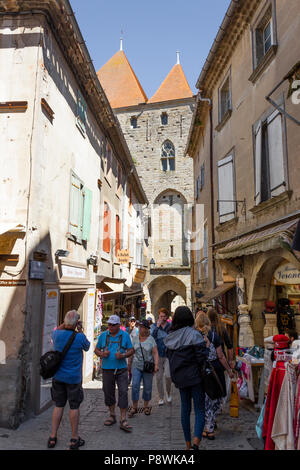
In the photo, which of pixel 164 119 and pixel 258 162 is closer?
pixel 258 162

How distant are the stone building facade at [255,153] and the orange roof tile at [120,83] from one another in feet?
79.8

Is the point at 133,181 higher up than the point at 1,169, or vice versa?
the point at 133,181

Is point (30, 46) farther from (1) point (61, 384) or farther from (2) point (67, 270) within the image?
(1) point (61, 384)

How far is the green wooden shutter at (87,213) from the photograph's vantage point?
856 centimetres

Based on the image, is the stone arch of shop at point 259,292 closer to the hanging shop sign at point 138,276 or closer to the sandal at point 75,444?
the sandal at point 75,444

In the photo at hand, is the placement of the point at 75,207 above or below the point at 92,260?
above

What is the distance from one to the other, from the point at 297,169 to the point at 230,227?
3.68m

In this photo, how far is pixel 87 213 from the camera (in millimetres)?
8758

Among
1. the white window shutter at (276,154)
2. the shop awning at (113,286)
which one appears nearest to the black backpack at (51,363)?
the white window shutter at (276,154)

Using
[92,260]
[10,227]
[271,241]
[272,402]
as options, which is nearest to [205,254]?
[92,260]

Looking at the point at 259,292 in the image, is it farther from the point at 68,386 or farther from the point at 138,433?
the point at 68,386

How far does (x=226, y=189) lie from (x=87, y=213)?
12.4 ft

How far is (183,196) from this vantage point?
98.9ft

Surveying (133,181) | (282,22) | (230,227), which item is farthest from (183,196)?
(282,22)
